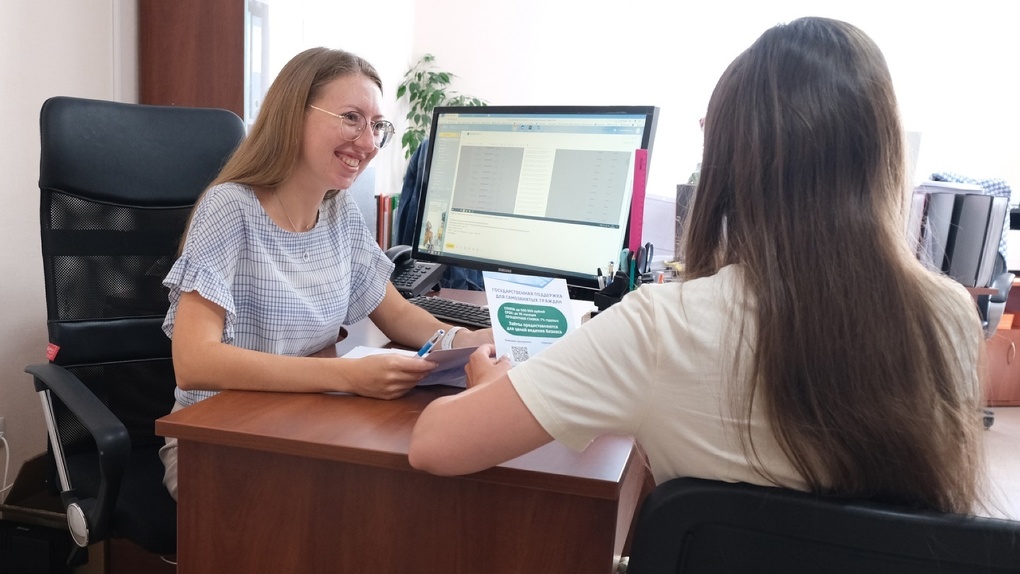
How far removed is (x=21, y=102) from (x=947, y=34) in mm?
4120

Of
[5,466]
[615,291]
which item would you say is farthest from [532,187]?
[5,466]

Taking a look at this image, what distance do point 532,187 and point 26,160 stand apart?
1.34m

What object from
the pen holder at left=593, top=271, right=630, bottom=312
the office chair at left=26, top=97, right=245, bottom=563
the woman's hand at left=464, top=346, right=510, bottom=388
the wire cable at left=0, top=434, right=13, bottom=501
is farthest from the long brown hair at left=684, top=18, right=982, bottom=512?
the wire cable at left=0, top=434, right=13, bottom=501

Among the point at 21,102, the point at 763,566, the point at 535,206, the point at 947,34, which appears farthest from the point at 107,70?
the point at 947,34

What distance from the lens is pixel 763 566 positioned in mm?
656

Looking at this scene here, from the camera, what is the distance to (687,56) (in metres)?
4.36

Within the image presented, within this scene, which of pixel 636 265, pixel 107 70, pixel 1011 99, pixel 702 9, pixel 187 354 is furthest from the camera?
pixel 702 9

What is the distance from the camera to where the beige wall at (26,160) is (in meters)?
Result: 1.95

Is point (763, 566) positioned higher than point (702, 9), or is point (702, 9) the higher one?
point (702, 9)

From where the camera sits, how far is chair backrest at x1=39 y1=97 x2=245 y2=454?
4.69 feet

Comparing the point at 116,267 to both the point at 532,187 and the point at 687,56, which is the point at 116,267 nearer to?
the point at 532,187

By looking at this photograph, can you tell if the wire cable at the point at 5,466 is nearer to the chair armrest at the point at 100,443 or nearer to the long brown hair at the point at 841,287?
the chair armrest at the point at 100,443

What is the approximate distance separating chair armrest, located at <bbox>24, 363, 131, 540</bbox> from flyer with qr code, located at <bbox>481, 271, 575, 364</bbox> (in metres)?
0.59

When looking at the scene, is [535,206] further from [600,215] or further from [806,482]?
[806,482]
